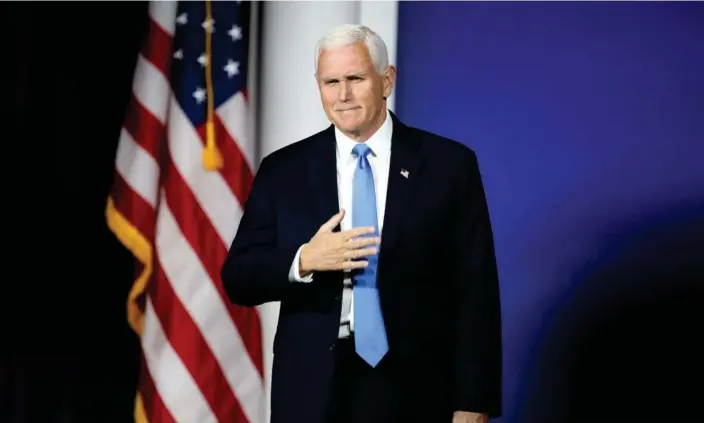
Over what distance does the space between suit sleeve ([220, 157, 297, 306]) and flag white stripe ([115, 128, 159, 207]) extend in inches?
26.0

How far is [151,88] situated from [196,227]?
0.35 meters

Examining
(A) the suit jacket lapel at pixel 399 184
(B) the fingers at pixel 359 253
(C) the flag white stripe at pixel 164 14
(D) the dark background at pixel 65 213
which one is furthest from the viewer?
(C) the flag white stripe at pixel 164 14

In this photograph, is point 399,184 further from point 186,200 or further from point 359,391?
point 186,200

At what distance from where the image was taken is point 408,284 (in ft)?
5.37

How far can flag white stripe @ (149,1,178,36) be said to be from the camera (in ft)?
7.81

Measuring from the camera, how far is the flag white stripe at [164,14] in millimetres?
2381

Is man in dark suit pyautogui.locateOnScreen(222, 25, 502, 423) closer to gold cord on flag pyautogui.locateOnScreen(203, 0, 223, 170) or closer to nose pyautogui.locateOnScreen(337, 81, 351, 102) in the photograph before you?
nose pyautogui.locateOnScreen(337, 81, 351, 102)

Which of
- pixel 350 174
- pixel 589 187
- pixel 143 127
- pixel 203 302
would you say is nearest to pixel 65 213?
pixel 143 127

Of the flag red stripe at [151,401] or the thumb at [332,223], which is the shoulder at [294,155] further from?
the flag red stripe at [151,401]

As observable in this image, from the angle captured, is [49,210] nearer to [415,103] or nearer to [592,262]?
[415,103]

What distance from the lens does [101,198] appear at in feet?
7.79

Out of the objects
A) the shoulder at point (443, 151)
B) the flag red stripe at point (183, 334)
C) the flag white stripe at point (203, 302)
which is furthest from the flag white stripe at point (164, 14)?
the shoulder at point (443, 151)

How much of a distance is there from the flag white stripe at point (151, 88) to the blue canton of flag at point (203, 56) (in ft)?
0.15

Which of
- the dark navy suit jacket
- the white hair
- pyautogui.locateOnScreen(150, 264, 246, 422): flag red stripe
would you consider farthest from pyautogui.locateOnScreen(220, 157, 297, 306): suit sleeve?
pyautogui.locateOnScreen(150, 264, 246, 422): flag red stripe
